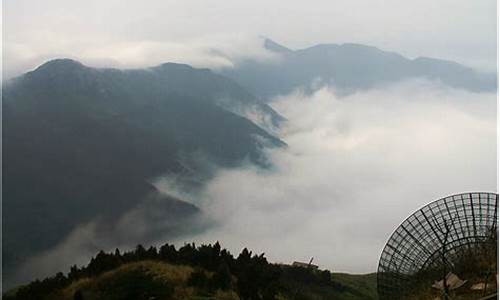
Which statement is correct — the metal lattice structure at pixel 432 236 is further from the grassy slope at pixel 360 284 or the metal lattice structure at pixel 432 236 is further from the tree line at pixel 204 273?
the grassy slope at pixel 360 284

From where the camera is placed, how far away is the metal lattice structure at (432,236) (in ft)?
129

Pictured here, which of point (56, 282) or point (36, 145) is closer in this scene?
point (56, 282)

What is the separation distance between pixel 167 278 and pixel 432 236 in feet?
57.1

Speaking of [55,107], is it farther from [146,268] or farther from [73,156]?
[146,268]

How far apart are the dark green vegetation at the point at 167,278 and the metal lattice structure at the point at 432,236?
611 cm

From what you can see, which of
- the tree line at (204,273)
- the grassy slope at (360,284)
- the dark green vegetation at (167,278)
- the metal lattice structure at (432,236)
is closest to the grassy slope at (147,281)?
the dark green vegetation at (167,278)

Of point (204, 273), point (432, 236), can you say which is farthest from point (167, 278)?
point (432, 236)

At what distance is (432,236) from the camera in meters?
40.7

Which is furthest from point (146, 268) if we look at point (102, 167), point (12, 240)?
point (102, 167)

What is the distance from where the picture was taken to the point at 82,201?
170000mm

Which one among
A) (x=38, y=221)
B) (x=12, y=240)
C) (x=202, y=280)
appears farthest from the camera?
(x=38, y=221)

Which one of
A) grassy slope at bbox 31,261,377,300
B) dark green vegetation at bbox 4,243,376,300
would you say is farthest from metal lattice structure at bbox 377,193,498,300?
grassy slope at bbox 31,261,377,300

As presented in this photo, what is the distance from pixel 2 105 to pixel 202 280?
143865 mm

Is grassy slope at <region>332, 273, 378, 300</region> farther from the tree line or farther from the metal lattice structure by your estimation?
the metal lattice structure
